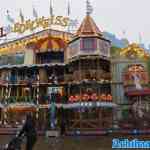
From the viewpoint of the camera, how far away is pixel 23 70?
51.7 metres

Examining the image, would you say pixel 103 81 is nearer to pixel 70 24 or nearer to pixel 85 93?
pixel 85 93

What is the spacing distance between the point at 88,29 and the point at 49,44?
598cm

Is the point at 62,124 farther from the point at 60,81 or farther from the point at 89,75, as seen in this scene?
the point at 60,81

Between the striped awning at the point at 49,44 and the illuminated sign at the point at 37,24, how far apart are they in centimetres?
446

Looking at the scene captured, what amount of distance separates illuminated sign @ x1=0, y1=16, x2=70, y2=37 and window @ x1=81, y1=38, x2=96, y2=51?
1005 cm

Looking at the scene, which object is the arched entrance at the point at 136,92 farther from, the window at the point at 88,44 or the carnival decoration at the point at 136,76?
the window at the point at 88,44

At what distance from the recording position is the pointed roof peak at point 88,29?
4717 centimetres

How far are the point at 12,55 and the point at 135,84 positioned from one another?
684 inches

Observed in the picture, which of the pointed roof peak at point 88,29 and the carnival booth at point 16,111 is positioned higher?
the pointed roof peak at point 88,29

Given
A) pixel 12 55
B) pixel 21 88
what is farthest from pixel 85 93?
pixel 12 55

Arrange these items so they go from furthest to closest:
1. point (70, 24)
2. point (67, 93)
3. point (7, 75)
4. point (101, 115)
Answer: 1. point (70, 24)
2. point (7, 75)
3. point (67, 93)
4. point (101, 115)

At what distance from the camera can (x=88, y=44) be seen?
46.7 meters

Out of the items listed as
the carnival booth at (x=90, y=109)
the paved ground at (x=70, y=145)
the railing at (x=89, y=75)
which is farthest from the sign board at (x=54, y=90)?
the paved ground at (x=70, y=145)

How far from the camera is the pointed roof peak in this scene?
4717cm
